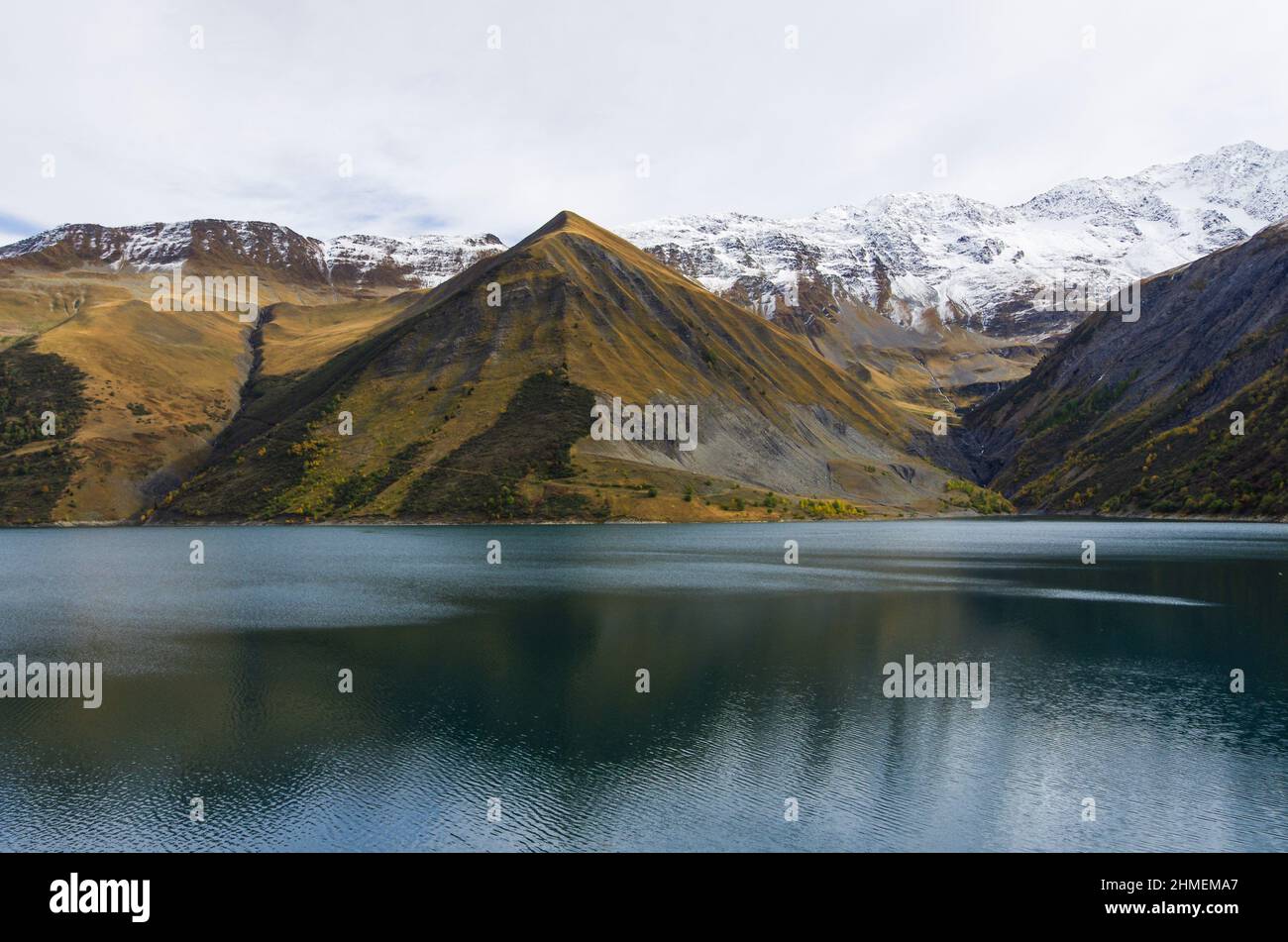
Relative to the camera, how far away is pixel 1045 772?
38344 millimetres

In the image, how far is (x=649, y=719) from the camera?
45.9m

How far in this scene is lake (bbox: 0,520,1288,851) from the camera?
32938 mm

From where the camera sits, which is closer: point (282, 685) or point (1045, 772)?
point (1045, 772)

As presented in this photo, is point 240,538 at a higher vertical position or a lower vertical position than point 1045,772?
higher

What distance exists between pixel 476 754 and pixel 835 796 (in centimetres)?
1576

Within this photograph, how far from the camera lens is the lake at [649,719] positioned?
3294 cm
